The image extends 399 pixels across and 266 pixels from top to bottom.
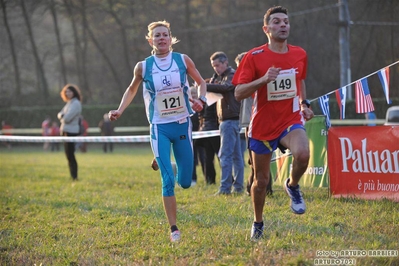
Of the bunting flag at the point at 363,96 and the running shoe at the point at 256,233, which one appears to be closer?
the running shoe at the point at 256,233

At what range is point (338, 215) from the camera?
714 centimetres

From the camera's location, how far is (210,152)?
1134cm

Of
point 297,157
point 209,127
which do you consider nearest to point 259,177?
point 297,157

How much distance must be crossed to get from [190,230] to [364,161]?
9.40ft

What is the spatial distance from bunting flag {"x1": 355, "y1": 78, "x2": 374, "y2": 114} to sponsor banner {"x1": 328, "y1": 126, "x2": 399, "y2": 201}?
306 millimetres

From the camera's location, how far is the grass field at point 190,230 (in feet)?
17.5

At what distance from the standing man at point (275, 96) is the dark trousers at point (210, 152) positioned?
518cm

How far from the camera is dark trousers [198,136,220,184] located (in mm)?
11031

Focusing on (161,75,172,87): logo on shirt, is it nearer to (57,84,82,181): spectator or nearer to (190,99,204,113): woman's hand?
(190,99,204,113): woman's hand

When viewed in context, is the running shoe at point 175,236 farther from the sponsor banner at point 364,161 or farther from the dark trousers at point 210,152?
the dark trousers at point 210,152

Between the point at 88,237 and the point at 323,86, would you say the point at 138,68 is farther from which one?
the point at 323,86

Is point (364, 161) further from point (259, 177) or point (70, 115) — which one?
point (70, 115)

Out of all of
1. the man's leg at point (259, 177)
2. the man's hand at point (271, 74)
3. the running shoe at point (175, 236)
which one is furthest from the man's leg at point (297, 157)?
the running shoe at point (175, 236)

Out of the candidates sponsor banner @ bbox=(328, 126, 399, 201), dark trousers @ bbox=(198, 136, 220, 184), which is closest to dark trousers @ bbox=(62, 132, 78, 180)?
dark trousers @ bbox=(198, 136, 220, 184)
